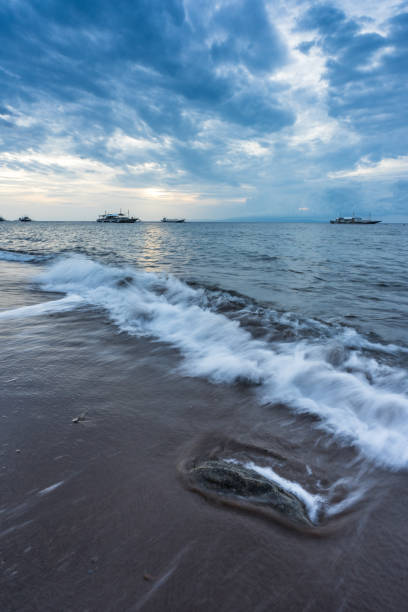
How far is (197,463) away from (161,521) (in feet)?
1.86

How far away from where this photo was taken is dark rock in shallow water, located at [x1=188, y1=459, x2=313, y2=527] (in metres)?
1.94

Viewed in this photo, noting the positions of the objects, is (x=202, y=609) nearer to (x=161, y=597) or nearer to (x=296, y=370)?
(x=161, y=597)

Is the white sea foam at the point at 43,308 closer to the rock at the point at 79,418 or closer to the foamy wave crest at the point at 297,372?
the foamy wave crest at the point at 297,372

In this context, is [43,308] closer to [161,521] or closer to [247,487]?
[161,521]

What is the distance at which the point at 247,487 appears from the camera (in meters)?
2.07

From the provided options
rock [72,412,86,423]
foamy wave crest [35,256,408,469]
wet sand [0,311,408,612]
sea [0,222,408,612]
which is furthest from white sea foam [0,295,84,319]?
rock [72,412,86,423]

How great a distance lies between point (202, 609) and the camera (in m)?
1.38

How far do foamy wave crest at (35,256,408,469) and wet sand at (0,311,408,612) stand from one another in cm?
34

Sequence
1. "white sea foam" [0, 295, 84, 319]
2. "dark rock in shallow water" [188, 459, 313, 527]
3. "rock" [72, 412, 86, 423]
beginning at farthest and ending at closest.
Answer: "white sea foam" [0, 295, 84, 319] → "rock" [72, 412, 86, 423] → "dark rock in shallow water" [188, 459, 313, 527]

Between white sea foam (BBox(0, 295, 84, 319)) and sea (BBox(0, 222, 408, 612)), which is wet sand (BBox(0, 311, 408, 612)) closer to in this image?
sea (BBox(0, 222, 408, 612))

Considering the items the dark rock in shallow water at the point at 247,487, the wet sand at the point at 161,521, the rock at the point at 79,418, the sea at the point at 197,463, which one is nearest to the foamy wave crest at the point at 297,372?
the sea at the point at 197,463

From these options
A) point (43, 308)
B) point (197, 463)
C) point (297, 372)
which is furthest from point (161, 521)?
point (43, 308)

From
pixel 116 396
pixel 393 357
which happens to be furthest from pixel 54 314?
pixel 393 357

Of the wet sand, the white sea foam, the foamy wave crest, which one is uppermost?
the white sea foam
